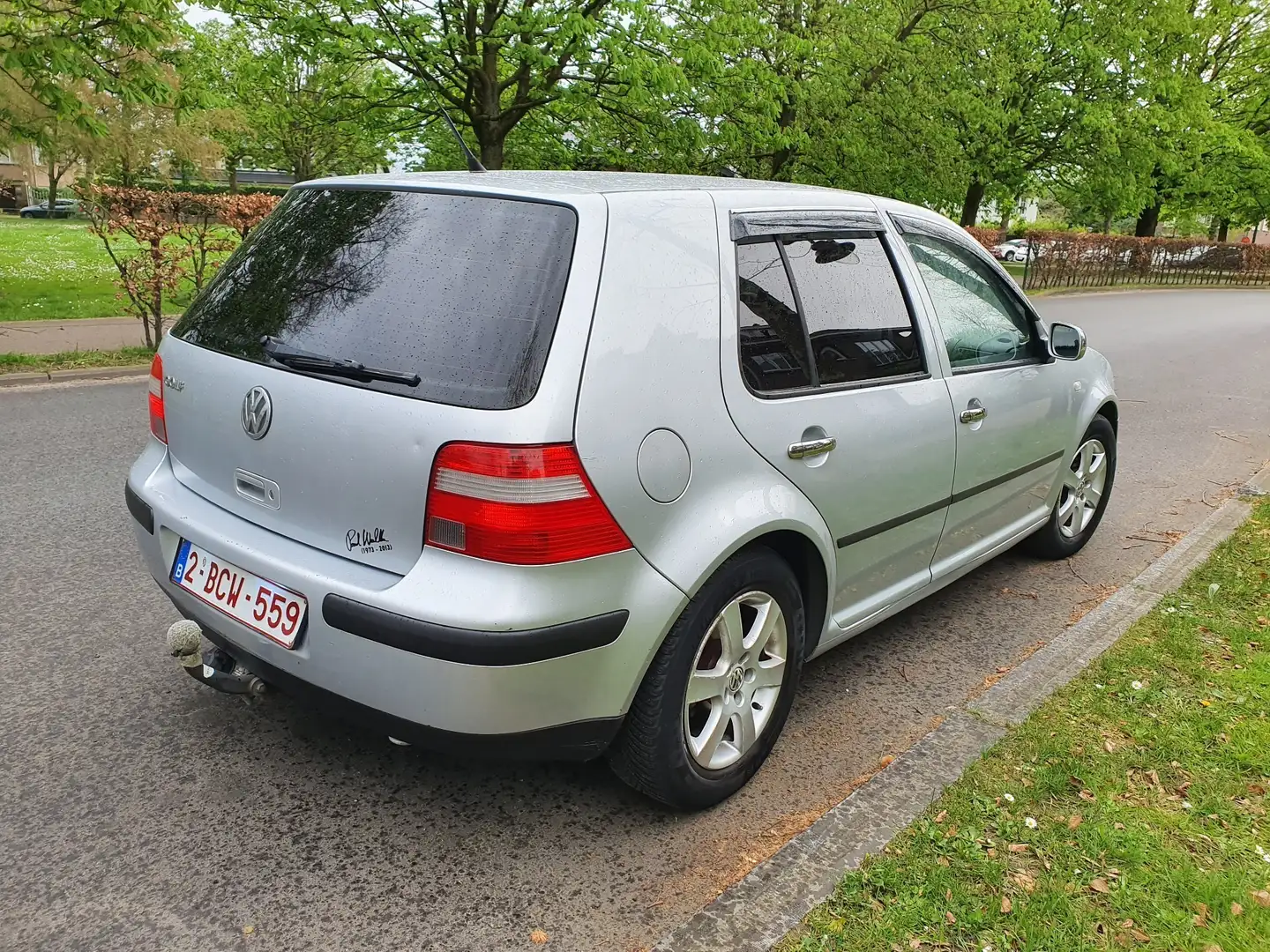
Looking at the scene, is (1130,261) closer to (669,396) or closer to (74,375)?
(74,375)

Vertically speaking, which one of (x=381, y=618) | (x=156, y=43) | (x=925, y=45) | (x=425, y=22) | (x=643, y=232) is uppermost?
(x=925, y=45)

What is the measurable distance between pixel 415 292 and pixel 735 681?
1.38m

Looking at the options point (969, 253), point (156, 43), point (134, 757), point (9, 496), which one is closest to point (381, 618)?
point (134, 757)

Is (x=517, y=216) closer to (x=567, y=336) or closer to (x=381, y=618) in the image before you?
(x=567, y=336)

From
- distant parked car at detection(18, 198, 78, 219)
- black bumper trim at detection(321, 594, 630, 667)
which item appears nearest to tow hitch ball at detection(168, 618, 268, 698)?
black bumper trim at detection(321, 594, 630, 667)

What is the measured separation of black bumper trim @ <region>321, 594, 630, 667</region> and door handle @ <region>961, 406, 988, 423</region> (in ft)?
6.00

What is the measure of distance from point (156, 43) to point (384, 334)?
9.94 m

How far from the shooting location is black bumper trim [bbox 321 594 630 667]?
2172 mm

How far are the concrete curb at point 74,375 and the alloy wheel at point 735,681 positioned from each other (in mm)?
8046

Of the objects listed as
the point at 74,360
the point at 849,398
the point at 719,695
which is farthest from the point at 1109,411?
the point at 74,360

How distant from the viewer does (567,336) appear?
2258 millimetres

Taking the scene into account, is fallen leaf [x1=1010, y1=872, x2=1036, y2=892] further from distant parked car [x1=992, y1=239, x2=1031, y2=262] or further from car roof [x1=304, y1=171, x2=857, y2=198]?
distant parked car [x1=992, y1=239, x2=1031, y2=262]

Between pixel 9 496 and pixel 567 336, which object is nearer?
pixel 567 336
